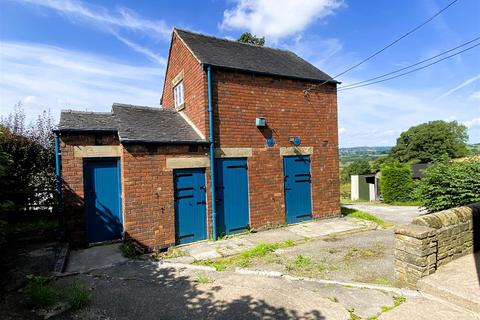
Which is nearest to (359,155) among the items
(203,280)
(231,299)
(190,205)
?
(190,205)

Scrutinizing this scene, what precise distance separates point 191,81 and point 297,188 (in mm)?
5286

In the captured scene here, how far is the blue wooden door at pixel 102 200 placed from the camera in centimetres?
754

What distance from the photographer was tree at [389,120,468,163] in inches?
1978

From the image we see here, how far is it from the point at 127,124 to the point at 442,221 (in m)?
7.68

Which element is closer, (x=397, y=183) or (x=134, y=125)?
(x=134, y=125)

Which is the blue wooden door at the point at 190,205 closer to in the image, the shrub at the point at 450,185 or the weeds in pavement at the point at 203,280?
the weeds in pavement at the point at 203,280

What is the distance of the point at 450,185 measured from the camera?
7.28 metres

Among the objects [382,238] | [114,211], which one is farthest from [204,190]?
[382,238]

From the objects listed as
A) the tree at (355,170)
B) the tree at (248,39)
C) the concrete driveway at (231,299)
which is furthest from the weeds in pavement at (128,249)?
the tree at (355,170)

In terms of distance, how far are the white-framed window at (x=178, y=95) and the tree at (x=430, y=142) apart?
164 feet

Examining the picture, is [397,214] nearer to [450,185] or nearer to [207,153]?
[450,185]

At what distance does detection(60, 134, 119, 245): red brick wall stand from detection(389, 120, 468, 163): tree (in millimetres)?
54070

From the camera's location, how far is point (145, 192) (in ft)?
24.9

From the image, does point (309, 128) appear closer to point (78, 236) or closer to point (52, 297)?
point (78, 236)
